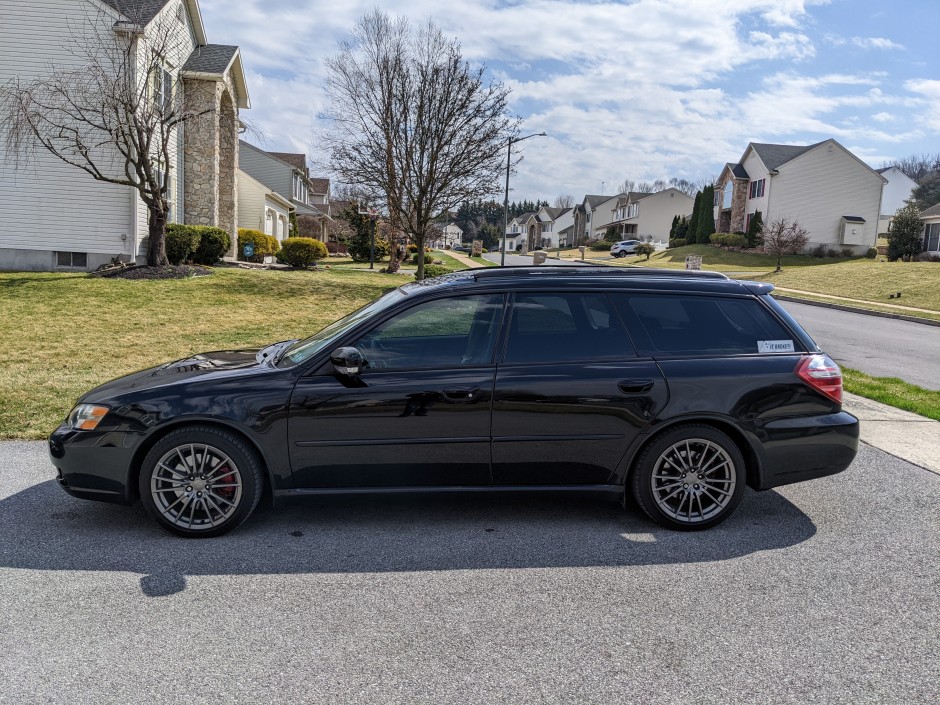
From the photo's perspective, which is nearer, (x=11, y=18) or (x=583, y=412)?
(x=583, y=412)

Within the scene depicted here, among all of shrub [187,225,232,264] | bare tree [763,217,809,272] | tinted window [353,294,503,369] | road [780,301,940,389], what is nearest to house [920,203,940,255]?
bare tree [763,217,809,272]

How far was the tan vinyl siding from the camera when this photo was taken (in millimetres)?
57062

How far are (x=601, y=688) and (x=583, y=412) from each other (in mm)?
1897

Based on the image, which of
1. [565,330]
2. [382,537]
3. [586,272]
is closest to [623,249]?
[586,272]

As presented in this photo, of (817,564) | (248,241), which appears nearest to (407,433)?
(817,564)

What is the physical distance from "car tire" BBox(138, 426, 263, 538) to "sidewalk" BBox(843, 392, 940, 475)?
5412 mm

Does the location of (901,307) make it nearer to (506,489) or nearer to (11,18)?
(506,489)

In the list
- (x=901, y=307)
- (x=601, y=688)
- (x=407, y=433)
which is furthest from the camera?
(x=901, y=307)

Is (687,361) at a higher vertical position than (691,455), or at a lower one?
higher

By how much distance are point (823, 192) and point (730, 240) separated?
7466 millimetres

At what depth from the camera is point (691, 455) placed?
4723 millimetres

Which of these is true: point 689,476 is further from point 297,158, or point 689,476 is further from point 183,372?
point 297,158

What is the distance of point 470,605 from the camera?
370 cm

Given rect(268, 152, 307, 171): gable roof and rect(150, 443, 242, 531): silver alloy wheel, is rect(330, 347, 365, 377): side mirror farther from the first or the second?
rect(268, 152, 307, 171): gable roof
